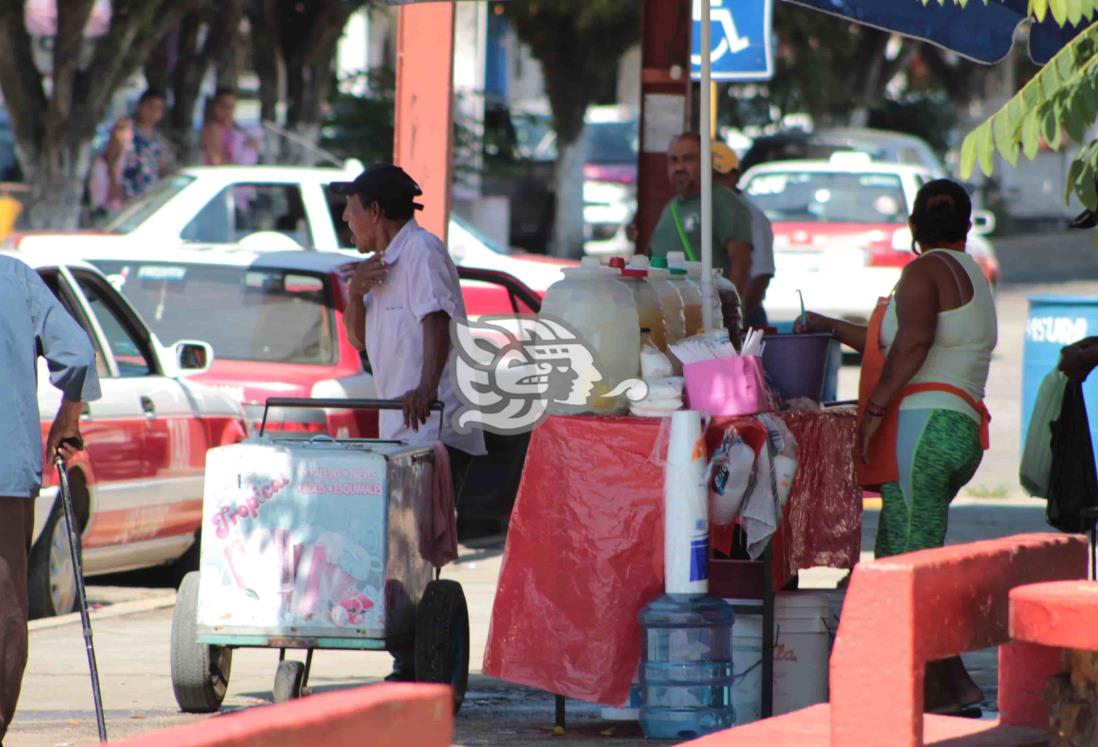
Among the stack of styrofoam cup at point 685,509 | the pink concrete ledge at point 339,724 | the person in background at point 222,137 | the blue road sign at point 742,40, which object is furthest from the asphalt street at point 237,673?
the person in background at point 222,137

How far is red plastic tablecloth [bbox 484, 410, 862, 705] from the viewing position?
660cm

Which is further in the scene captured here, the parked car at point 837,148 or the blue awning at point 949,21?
the parked car at point 837,148

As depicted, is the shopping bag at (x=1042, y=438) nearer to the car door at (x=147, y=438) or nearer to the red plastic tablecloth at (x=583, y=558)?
the red plastic tablecloth at (x=583, y=558)

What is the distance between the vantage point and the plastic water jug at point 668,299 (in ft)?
23.1

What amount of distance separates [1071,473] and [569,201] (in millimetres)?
23568

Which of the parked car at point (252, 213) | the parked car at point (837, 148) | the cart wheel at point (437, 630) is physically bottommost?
the cart wheel at point (437, 630)

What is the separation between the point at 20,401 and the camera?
610 centimetres

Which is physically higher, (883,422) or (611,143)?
(611,143)

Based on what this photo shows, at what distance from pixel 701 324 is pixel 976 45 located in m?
2.23

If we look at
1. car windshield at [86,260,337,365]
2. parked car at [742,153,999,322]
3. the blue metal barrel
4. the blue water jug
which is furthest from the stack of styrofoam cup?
parked car at [742,153,999,322]

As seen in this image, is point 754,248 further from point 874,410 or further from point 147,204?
point 147,204

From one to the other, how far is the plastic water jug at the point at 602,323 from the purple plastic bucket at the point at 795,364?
2.43 ft

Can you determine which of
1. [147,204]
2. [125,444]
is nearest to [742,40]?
[125,444]

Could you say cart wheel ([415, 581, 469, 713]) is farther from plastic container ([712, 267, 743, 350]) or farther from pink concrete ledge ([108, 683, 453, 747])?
pink concrete ledge ([108, 683, 453, 747])
